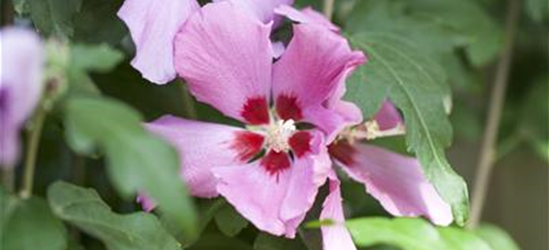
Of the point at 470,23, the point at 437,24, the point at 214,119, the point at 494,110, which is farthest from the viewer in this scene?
the point at 494,110

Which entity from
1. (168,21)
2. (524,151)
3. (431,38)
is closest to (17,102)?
(168,21)

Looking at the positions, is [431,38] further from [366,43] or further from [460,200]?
[460,200]

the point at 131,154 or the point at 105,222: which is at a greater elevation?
the point at 131,154

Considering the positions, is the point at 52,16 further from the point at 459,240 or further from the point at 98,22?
the point at 459,240

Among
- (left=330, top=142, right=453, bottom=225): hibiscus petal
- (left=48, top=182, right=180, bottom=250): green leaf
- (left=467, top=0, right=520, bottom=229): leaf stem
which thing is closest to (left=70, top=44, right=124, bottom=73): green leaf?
(left=48, top=182, right=180, bottom=250): green leaf

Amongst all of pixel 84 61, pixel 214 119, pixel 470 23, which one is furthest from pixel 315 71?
pixel 470 23
